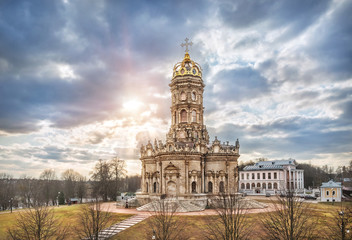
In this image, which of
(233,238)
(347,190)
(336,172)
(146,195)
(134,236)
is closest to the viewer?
(233,238)

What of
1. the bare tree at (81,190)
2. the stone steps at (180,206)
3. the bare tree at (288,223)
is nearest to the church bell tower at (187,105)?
the stone steps at (180,206)

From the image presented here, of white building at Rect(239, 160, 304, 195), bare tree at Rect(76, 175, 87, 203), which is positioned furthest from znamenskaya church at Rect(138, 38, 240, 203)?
white building at Rect(239, 160, 304, 195)

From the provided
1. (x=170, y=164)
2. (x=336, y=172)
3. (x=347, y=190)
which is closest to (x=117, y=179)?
(x=170, y=164)

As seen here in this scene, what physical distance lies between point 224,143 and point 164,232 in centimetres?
3133

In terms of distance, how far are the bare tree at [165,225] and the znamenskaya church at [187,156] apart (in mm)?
4180

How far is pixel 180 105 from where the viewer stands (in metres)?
54.2

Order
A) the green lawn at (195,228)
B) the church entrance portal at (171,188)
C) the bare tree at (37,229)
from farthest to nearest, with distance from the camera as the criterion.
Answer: the church entrance portal at (171,188)
the green lawn at (195,228)
the bare tree at (37,229)

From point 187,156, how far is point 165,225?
22092 millimetres

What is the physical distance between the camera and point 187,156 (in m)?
47.7

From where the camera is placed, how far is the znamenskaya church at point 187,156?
155 feet

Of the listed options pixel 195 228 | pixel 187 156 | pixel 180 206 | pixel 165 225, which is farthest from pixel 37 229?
pixel 187 156

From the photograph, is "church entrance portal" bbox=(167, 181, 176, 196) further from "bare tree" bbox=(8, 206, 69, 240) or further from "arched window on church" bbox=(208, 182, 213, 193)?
"bare tree" bbox=(8, 206, 69, 240)

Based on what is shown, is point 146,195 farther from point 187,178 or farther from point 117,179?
point 117,179

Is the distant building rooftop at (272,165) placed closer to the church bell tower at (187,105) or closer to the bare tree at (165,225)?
the church bell tower at (187,105)
